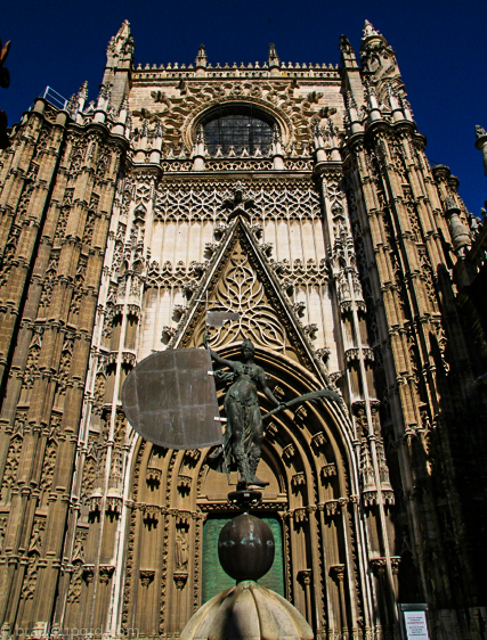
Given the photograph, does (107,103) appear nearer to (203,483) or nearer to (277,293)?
(277,293)

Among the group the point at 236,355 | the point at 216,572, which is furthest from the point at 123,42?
the point at 216,572

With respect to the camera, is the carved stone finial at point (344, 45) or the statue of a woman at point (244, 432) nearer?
the statue of a woman at point (244, 432)

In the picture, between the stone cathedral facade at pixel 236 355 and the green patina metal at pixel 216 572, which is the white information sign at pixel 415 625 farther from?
the green patina metal at pixel 216 572

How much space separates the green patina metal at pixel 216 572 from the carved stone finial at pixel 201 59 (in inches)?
744

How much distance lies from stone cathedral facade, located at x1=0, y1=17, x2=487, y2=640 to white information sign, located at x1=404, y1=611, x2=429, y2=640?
236cm

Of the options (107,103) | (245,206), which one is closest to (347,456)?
(245,206)

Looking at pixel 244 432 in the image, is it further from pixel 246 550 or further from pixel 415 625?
pixel 415 625

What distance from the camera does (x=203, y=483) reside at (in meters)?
13.9

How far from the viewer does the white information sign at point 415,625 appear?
7867 mm

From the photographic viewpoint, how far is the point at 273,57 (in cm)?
2342

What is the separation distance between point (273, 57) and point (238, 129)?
4.60 metres

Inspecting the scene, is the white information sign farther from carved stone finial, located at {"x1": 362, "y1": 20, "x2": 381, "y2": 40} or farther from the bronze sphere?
carved stone finial, located at {"x1": 362, "y1": 20, "x2": 381, "y2": 40}

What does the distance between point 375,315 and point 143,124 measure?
37.7ft

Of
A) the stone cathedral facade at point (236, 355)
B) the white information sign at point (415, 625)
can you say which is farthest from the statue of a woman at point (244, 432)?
the stone cathedral facade at point (236, 355)
